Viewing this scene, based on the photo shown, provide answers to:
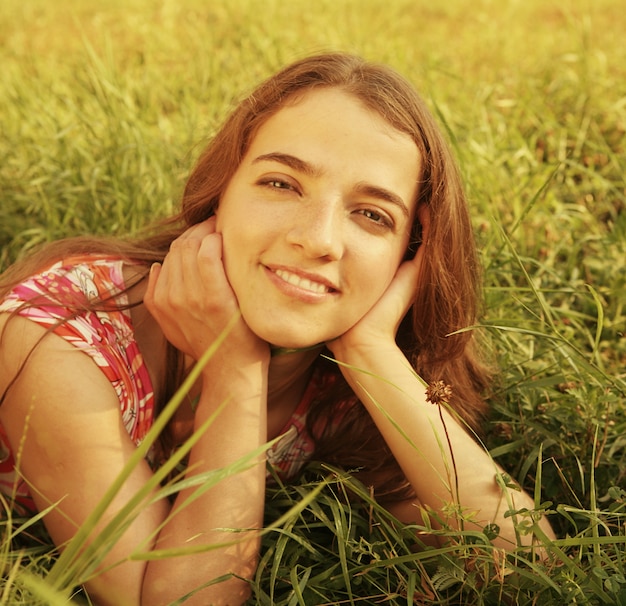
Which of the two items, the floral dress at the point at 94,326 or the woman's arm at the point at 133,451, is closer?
the woman's arm at the point at 133,451

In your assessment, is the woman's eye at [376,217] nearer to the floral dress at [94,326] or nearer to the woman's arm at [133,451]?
the woman's arm at [133,451]

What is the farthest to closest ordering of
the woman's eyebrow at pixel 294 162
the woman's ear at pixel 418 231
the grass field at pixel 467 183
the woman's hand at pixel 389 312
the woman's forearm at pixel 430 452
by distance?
1. the woman's ear at pixel 418 231
2. the woman's hand at pixel 389 312
3. the woman's eyebrow at pixel 294 162
4. the woman's forearm at pixel 430 452
5. the grass field at pixel 467 183

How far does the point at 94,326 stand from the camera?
215 centimetres

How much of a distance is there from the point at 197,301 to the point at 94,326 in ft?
0.87

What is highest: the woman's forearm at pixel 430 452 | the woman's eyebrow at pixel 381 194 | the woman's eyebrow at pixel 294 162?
the woman's eyebrow at pixel 294 162

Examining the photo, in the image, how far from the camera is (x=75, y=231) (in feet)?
11.1

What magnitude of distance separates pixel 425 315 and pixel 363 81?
0.68m

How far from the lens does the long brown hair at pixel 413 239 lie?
90.2 inches

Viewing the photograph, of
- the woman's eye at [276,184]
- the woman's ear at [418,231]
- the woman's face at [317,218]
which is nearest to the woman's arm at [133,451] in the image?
the woman's face at [317,218]

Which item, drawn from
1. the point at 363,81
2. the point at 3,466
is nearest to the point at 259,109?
the point at 363,81

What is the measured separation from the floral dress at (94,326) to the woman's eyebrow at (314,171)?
55 centimetres

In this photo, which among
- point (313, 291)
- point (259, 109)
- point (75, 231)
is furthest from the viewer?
point (75, 231)

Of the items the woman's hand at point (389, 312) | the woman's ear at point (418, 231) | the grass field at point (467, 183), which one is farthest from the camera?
the woman's ear at point (418, 231)

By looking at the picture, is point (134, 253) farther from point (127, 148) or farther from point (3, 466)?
point (127, 148)
